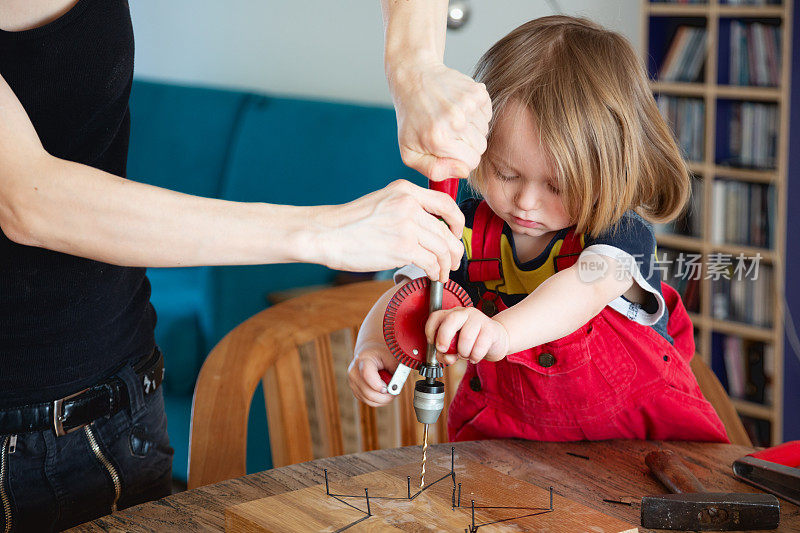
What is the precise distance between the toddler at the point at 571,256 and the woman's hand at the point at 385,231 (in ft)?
0.71

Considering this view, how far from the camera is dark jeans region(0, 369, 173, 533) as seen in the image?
0.86m

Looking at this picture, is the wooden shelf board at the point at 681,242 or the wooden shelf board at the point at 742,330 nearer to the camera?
the wooden shelf board at the point at 742,330

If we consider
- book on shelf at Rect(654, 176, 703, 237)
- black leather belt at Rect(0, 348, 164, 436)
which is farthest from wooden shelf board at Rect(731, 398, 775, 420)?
black leather belt at Rect(0, 348, 164, 436)

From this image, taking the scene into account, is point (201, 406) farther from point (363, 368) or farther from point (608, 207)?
point (608, 207)

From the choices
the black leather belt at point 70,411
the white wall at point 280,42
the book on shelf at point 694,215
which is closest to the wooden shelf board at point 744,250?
the book on shelf at point 694,215

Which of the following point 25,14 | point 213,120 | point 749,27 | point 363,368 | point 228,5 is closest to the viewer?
point 25,14

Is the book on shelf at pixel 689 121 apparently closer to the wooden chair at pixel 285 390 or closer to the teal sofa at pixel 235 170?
the teal sofa at pixel 235 170

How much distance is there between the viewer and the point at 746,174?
9.16 ft

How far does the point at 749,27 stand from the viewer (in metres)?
2.81

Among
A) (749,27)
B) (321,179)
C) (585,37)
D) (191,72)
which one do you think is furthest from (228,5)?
(585,37)

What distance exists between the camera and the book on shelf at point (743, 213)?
277 centimetres

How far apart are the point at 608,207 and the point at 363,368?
37 centimetres

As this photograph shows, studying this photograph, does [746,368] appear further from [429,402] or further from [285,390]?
[429,402]

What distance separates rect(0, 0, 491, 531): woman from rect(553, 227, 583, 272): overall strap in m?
0.32
